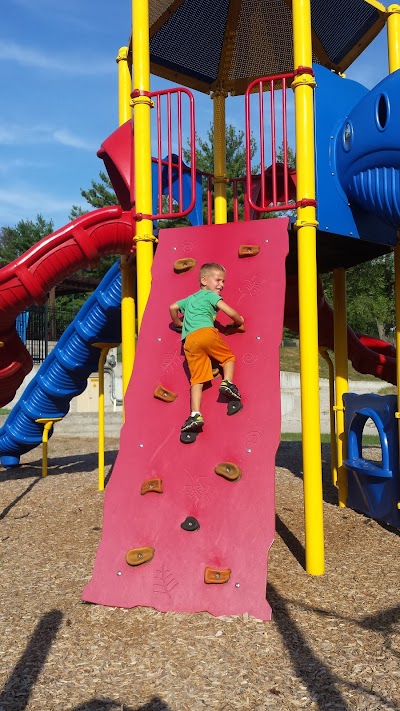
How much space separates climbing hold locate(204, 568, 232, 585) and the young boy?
3.16 feet

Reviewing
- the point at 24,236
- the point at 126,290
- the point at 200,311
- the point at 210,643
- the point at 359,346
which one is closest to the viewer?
the point at 210,643

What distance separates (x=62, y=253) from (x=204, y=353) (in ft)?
7.28

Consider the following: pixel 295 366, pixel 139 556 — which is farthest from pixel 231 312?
pixel 295 366

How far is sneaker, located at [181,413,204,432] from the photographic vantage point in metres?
4.08

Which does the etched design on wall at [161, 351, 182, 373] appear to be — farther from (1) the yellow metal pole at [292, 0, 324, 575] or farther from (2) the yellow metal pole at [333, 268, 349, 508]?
(2) the yellow metal pole at [333, 268, 349, 508]

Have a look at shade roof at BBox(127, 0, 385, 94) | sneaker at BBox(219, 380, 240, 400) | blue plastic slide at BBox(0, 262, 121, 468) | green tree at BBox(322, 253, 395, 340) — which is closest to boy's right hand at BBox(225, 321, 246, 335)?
sneaker at BBox(219, 380, 240, 400)

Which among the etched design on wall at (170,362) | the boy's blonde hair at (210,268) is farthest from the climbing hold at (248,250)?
the etched design on wall at (170,362)

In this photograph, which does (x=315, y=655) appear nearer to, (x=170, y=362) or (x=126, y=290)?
(x=170, y=362)

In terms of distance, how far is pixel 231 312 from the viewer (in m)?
4.36

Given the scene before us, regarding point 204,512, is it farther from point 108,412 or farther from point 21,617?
point 108,412

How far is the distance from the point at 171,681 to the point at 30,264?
13.4 feet

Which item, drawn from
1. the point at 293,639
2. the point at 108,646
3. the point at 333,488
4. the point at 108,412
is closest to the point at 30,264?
the point at 108,646

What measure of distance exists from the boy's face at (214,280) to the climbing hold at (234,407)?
3.13ft

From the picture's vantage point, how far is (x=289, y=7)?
6.92 metres
